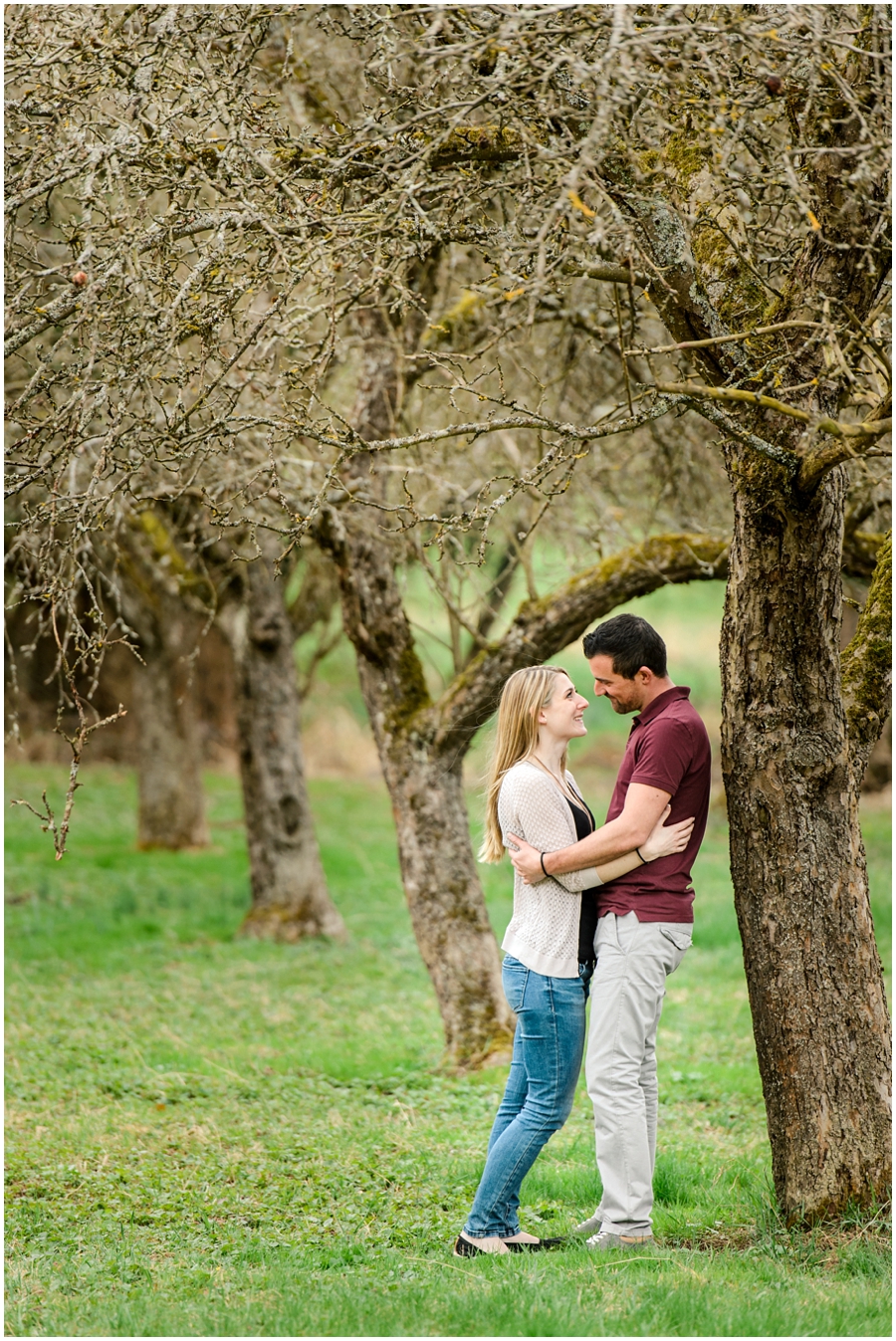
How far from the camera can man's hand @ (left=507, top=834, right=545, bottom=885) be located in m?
4.36

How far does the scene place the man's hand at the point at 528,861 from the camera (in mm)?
4355

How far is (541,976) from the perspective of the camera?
4.35m

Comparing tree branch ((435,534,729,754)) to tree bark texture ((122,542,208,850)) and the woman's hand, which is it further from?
tree bark texture ((122,542,208,850))

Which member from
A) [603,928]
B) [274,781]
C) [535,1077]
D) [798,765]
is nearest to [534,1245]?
[535,1077]

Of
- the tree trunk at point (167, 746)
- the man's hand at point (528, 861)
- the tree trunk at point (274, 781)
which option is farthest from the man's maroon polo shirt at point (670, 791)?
the tree trunk at point (167, 746)

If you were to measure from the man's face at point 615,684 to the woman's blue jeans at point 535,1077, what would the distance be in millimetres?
1012

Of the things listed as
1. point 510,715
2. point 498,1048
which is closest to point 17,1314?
point 510,715

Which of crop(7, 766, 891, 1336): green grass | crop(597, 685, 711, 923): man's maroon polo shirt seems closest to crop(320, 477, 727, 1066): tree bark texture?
crop(7, 766, 891, 1336): green grass

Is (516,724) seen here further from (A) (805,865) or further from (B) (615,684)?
(A) (805,865)

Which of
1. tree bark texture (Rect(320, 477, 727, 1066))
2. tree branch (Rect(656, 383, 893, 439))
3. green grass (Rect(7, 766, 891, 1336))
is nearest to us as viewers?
tree branch (Rect(656, 383, 893, 439))

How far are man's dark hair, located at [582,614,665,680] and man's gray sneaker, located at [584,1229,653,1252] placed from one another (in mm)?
1918

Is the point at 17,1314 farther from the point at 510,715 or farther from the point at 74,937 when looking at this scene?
the point at 74,937

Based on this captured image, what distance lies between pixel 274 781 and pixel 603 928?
8.08 m

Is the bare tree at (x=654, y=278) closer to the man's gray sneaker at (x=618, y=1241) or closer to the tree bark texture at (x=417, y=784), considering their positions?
the man's gray sneaker at (x=618, y=1241)
